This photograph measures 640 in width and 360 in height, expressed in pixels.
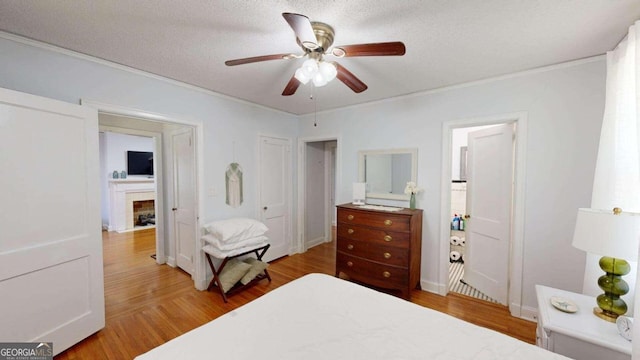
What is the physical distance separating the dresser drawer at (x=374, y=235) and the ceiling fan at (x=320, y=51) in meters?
1.67

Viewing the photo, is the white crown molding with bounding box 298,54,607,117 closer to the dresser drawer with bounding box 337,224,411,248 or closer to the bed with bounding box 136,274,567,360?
the dresser drawer with bounding box 337,224,411,248

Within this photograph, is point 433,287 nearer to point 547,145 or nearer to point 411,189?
point 411,189

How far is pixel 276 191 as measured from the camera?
153 inches

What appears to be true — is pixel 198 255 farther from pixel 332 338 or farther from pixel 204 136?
pixel 332 338

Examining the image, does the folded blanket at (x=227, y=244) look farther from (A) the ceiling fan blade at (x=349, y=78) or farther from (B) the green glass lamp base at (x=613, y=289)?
(B) the green glass lamp base at (x=613, y=289)

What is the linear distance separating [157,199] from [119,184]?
10.4 feet

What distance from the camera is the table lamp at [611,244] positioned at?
123 cm

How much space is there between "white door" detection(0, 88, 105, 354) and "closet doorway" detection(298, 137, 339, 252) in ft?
8.74

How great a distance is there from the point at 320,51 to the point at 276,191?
2607 mm

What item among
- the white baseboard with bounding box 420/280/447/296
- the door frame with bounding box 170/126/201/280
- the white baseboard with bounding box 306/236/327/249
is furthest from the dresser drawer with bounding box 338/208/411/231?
the door frame with bounding box 170/126/201/280

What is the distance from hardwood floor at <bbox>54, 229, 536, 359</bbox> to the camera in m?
2.02

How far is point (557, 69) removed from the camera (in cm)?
217

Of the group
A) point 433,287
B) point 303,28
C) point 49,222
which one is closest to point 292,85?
point 303,28

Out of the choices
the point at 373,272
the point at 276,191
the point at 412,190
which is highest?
the point at 412,190
